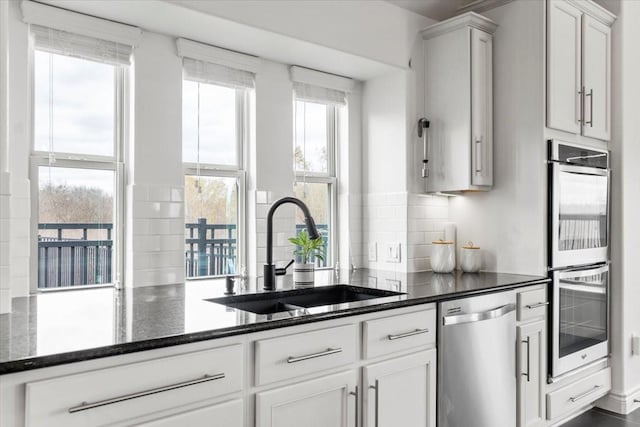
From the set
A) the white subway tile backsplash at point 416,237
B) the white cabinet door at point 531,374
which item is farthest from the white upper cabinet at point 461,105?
the white cabinet door at point 531,374

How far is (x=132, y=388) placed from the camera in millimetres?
1439

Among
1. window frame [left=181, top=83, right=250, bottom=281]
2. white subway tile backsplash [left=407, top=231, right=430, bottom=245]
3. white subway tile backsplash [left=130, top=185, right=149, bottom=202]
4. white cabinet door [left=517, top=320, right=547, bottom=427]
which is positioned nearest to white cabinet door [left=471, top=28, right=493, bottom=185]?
white subway tile backsplash [left=407, top=231, right=430, bottom=245]

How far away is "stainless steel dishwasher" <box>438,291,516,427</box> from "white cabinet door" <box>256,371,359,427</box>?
1.91ft

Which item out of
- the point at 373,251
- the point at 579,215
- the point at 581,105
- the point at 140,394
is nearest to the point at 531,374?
the point at 579,215

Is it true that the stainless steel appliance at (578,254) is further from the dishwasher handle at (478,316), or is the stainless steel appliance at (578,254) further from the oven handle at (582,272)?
the dishwasher handle at (478,316)

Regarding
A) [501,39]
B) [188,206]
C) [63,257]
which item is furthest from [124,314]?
[501,39]

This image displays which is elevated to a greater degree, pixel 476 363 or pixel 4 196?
pixel 4 196

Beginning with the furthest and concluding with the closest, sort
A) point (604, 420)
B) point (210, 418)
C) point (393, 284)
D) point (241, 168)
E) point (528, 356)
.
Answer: point (604, 420) → point (241, 168) → point (528, 356) → point (393, 284) → point (210, 418)

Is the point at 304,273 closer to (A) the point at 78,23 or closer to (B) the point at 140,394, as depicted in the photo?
(B) the point at 140,394

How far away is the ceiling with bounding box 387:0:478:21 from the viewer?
3.26 metres

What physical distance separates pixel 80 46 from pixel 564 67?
274cm

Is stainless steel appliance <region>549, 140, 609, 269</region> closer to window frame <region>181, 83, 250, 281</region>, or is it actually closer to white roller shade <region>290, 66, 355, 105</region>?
white roller shade <region>290, 66, 355, 105</region>

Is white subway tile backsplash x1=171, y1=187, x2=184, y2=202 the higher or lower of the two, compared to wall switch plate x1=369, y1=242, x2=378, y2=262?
higher

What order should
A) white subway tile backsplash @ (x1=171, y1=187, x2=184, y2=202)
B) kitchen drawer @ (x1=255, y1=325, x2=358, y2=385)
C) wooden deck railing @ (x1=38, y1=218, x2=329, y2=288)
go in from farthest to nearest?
1. white subway tile backsplash @ (x1=171, y1=187, x2=184, y2=202)
2. wooden deck railing @ (x1=38, y1=218, x2=329, y2=288)
3. kitchen drawer @ (x1=255, y1=325, x2=358, y2=385)
